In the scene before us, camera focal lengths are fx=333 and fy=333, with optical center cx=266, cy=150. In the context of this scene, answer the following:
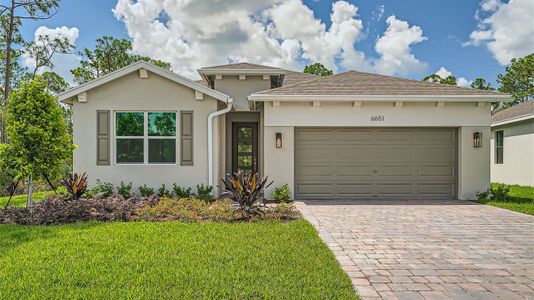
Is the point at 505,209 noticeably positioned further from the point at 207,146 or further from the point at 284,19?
the point at 284,19

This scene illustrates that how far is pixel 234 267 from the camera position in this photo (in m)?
4.12

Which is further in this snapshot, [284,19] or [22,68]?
[22,68]

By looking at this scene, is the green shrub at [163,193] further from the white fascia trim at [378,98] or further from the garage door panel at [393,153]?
the garage door panel at [393,153]

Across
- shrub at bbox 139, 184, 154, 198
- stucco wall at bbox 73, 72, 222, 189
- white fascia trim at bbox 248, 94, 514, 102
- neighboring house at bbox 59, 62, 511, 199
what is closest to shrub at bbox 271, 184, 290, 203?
neighboring house at bbox 59, 62, 511, 199

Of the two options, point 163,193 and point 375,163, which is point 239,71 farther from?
point 375,163

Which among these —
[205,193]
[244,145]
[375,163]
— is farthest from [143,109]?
[375,163]

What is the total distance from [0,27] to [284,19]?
17.3 m

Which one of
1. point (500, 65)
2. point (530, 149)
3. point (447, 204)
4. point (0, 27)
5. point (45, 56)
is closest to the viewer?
point (447, 204)

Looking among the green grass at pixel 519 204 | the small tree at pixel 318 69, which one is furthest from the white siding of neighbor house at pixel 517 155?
the small tree at pixel 318 69

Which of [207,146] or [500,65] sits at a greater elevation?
[500,65]

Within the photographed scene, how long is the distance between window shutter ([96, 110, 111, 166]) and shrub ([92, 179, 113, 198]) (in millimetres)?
579

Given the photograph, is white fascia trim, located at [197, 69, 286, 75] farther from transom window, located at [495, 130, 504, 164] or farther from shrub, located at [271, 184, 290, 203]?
transom window, located at [495, 130, 504, 164]

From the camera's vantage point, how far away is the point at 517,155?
48.5 feet

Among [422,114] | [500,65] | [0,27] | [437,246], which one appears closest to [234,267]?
[437,246]
